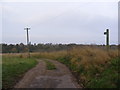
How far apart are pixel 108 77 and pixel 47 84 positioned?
3265mm

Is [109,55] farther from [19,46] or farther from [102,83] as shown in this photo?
[19,46]

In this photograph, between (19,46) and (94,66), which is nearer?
(94,66)

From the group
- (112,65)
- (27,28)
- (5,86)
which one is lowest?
(5,86)

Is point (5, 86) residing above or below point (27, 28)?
below

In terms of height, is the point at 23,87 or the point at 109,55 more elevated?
the point at 109,55

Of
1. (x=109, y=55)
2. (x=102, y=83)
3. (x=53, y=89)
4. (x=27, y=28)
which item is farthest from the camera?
(x=27, y=28)

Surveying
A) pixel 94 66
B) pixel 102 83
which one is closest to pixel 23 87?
pixel 102 83

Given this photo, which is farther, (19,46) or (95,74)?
(19,46)

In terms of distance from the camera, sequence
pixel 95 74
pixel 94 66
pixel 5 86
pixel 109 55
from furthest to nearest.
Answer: pixel 109 55 < pixel 94 66 < pixel 95 74 < pixel 5 86

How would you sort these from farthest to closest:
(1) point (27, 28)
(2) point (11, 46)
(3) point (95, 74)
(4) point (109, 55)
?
(2) point (11, 46) < (1) point (27, 28) < (4) point (109, 55) < (3) point (95, 74)

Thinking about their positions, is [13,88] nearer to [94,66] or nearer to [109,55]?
[94,66]

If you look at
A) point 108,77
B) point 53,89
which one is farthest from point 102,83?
point 53,89

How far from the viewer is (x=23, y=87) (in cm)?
1268

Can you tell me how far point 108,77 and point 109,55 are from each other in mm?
6847
